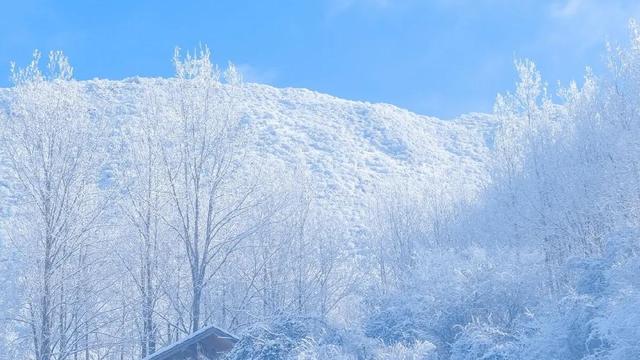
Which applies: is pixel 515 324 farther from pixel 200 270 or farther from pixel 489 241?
pixel 489 241

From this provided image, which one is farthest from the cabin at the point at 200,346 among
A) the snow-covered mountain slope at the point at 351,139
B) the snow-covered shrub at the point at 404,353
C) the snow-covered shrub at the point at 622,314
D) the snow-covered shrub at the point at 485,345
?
the snow-covered mountain slope at the point at 351,139

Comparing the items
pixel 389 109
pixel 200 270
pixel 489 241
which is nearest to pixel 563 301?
pixel 200 270

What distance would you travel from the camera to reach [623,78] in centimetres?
2294

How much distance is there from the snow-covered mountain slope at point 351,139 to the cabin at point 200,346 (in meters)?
34.9

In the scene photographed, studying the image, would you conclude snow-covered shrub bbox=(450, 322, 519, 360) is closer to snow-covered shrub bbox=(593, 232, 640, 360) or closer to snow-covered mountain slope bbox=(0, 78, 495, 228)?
snow-covered shrub bbox=(593, 232, 640, 360)

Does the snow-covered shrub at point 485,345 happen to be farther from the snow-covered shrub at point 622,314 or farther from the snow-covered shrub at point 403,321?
the snow-covered shrub at point 403,321

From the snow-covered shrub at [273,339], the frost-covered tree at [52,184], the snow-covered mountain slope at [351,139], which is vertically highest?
the snow-covered mountain slope at [351,139]

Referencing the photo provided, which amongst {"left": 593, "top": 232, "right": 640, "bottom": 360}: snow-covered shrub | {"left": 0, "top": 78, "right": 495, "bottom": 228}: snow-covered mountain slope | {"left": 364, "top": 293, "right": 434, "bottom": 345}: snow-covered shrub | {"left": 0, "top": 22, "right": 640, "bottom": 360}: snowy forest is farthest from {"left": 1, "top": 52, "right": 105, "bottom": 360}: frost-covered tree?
{"left": 0, "top": 78, "right": 495, "bottom": 228}: snow-covered mountain slope

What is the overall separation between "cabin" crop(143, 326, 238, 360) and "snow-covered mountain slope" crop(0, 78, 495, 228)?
34950mm

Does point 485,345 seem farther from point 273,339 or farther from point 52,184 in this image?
point 52,184

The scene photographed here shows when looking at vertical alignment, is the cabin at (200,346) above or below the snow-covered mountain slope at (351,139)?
below

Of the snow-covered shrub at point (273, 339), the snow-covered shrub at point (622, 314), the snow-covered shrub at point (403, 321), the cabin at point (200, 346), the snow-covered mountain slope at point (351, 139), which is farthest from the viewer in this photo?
the snow-covered mountain slope at point (351, 139)

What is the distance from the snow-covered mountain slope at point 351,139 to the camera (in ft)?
204

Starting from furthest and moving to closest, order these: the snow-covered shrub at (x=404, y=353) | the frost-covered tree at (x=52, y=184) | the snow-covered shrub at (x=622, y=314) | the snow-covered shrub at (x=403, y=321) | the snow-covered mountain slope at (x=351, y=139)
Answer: the snow-covered mountain slope at (x=351, y=139) < the frost-covered tree at (x=52, y=184) < the snow-covered shrub at (x=403, y=321) < the snow-covered shrub at (x=404, y=353) < the snow-covered shrub at (x=622, y=314)
